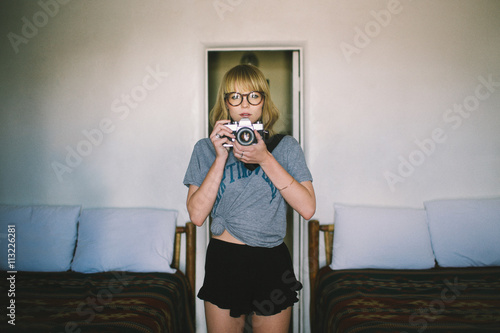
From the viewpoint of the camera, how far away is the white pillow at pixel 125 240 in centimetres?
185

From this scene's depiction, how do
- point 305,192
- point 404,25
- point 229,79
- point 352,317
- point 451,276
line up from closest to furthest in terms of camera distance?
1. point 305,192
2. point 229,79
3. point 352,317
4. point 451,276
5. point 404,25

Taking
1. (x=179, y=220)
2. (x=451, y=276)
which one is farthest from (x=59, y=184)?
(x=451, y=276)

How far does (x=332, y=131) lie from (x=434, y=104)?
0.66 metres

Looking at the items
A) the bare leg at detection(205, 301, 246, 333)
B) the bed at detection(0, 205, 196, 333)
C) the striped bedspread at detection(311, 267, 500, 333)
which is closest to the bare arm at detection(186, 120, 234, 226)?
the bare leg at detection(205, 301, 246, 333)

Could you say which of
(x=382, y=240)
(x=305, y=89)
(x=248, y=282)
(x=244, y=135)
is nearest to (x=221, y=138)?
(x=244, y=135)

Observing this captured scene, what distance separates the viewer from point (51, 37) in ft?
6.84

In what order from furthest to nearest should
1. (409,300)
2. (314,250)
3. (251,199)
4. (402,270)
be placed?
(314,250) < (402,270) < (409,300) < (251,199)

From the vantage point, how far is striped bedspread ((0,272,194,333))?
4.24ft

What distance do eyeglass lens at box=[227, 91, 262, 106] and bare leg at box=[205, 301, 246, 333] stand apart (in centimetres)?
77

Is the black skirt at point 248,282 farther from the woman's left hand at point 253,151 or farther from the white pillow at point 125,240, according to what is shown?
the white pillow at point 125,240

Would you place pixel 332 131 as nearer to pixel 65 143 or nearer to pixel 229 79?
pixel 229 79

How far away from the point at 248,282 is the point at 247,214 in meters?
0.24

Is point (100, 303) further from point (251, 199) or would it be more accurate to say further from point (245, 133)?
point (245, 133)

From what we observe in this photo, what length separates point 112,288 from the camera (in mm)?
1623
